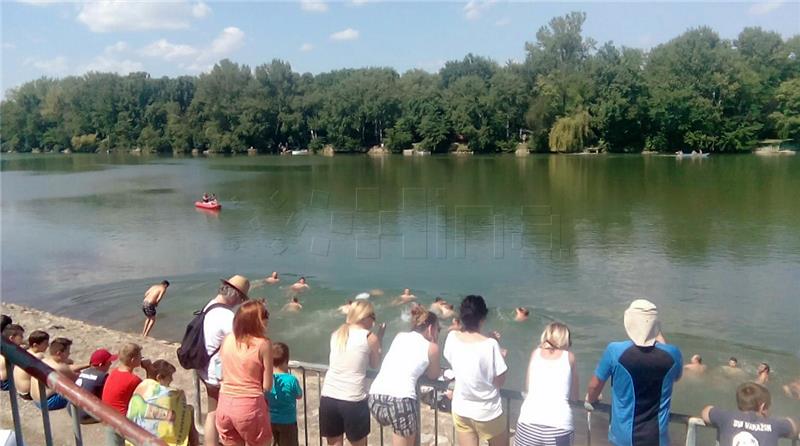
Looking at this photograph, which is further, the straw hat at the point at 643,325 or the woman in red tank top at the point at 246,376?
the woman in red tank top at the point at 246,376

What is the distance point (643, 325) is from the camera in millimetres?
4512

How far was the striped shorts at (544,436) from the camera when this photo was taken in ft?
15.5

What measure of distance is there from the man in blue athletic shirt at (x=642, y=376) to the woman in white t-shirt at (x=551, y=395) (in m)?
0.27

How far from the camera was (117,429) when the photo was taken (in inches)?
104

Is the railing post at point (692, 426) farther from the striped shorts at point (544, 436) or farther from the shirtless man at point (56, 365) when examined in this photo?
the shirtless man at point (56, 365)

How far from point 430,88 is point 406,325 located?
89728 millimetres

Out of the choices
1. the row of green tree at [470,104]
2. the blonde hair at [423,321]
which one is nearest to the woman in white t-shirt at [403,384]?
the blonde hair at [423,321]

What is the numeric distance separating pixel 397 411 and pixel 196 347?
1954 millimetres

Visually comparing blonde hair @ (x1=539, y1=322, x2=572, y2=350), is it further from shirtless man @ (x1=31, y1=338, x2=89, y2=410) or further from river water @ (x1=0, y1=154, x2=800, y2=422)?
river water @ (x1=0, y1=154, x2=800, y2=422)

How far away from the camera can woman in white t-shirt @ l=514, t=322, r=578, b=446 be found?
4.73 metres

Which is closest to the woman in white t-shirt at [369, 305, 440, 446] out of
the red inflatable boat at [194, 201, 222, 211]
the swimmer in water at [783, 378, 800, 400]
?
the swimmer in water at [783, 378, 800, 400]

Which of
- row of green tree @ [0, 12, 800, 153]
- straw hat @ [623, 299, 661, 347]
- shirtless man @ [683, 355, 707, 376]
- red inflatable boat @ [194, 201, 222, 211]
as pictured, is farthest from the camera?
row of green tree @ [0, 12, 800, 153]

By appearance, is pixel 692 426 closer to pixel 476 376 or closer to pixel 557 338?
pixel 557 338

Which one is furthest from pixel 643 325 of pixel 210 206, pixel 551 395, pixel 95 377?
pixel 210 206
